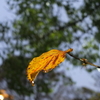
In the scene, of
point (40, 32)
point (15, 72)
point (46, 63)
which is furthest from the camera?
point (40, 32)

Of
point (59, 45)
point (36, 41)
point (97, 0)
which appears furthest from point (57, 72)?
point (97, 0)

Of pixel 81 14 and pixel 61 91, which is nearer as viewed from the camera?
pixel 81 14

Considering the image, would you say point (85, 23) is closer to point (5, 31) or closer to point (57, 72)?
point (5, 31)

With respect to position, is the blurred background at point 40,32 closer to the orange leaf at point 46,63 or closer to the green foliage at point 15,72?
the green foliage at point 15,72

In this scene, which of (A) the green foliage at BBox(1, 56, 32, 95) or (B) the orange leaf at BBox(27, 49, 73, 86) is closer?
(B) the orange leaf at BBox(27, 49, 73, 86)

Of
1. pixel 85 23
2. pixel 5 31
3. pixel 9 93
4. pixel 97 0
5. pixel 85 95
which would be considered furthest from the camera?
pixel 85 95

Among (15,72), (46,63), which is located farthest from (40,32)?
(46,63)

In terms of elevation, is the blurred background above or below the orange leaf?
above

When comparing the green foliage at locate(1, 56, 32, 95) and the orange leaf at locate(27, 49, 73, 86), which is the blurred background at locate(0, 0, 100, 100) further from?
the orange leaf at locate(27, 49, 73, 86)

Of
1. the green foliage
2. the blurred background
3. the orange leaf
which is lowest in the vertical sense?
the orange leaf

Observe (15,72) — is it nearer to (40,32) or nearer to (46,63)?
(40,32)

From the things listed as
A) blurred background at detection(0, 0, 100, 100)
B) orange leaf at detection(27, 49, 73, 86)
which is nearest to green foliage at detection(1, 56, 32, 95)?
blurred background at detection(0, 0, 100, 100)
